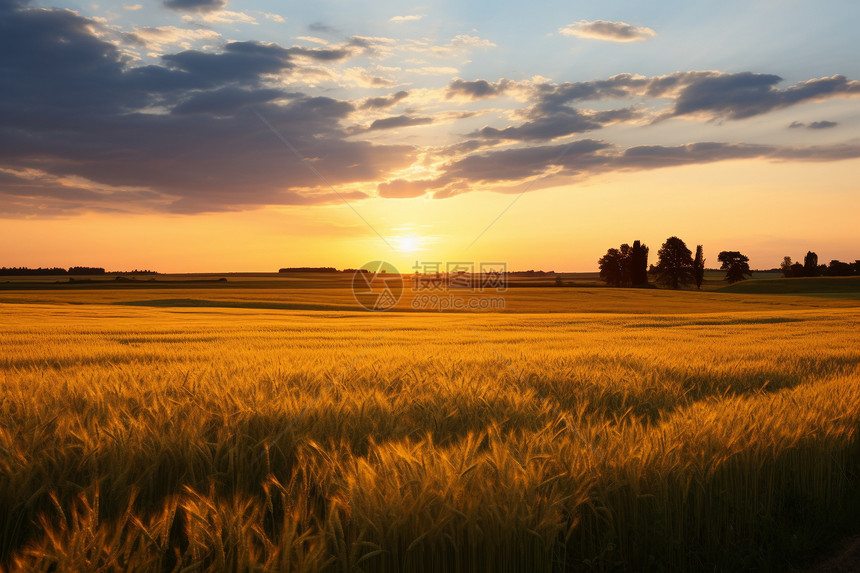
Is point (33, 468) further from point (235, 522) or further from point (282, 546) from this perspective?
point (282, 546)

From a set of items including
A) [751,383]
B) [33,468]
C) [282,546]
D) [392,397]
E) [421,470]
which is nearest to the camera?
[282,546]

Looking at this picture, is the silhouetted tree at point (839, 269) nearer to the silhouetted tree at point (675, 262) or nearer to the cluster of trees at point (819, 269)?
the cluster of trees at point (819, 269)

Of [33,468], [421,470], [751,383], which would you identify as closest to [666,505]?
[421,470]

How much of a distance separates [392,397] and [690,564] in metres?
2.99

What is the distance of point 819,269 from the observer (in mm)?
124000

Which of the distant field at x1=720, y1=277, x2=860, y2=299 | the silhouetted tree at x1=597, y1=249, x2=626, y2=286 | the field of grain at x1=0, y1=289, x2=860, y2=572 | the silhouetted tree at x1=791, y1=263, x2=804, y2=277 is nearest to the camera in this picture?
the field of grain at x1=0, y1=289, x2=860, y2=572

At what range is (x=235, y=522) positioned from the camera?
202 centimetres

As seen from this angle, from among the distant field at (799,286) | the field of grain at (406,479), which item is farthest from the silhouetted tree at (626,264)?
the field of grain at (406,479)

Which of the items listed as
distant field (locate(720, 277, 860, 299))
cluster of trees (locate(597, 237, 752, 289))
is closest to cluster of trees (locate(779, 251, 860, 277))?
cluster of trees (locate(597, 237, 752, 289))

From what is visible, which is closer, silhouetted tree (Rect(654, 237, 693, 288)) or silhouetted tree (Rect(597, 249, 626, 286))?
silhouetted tree (Rect(654, 237, 693, 288))

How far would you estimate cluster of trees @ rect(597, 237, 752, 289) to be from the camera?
317ft

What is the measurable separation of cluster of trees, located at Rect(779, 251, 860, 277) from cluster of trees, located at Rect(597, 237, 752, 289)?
2197cm

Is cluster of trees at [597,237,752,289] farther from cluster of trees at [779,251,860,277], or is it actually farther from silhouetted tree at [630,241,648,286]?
cluster of trees at [779,251,860,277]

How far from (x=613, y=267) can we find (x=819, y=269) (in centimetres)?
5857
